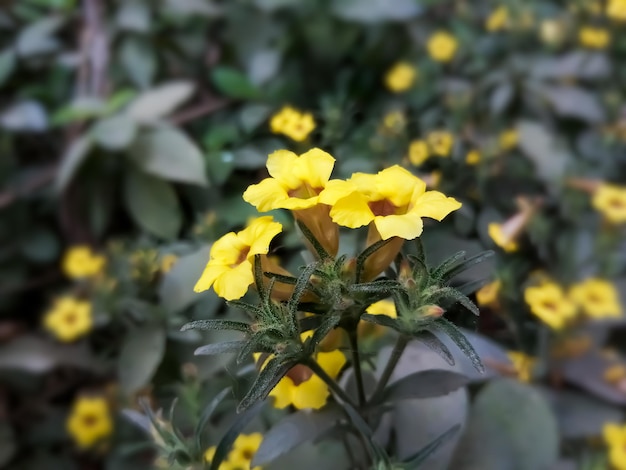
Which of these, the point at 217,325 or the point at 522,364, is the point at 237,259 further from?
the point at 522,364

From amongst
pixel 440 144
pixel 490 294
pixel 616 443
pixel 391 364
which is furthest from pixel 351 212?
pixel 616 443

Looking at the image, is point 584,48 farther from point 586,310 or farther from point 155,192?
point 155,192

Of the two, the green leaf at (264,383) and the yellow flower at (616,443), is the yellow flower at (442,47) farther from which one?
the green leaf at (264,383)

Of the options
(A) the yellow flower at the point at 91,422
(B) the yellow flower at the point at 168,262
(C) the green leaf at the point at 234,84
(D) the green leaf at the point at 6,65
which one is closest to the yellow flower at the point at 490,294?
(B) the yellow flower at the point at 168,262

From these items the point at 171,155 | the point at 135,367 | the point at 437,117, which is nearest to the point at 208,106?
the point at 171,155

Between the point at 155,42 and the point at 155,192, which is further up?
the point at 155,42

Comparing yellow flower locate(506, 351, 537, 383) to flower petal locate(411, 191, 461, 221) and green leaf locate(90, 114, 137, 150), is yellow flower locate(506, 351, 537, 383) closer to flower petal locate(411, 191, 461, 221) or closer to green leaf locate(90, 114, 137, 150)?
flower petal locate(411, 191, 461, 221)
